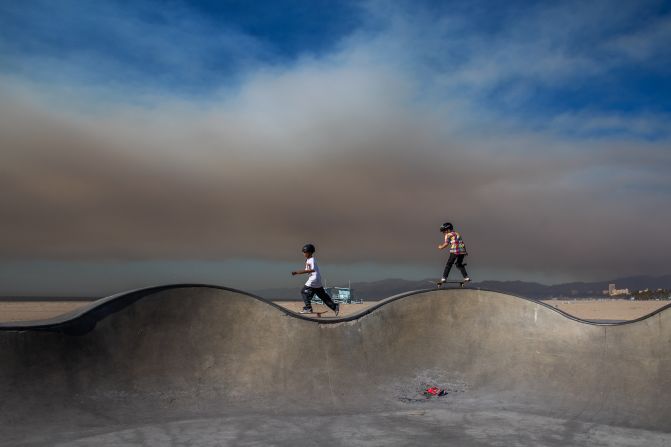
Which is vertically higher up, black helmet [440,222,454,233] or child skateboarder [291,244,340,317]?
black helmet [440,222,454,233]

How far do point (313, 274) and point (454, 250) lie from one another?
282 centimetres

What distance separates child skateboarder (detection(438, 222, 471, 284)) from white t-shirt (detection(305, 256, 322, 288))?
2404mm

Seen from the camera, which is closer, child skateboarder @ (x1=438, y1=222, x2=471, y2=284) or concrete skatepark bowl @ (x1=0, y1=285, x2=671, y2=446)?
concrete skatepark bowl @ (x1=0, y1=285, x2=671, y2=446)

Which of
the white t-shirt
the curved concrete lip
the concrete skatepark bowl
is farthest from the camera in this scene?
the white t-shirt

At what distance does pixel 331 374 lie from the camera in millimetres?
7332

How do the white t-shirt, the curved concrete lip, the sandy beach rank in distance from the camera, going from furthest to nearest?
the sandy beach → the white t-shirt → the curved concrete lip

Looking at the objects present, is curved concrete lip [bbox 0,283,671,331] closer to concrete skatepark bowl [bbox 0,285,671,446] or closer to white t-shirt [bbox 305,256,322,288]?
concrete skatepark bowl [bbox 0,285,671,446]

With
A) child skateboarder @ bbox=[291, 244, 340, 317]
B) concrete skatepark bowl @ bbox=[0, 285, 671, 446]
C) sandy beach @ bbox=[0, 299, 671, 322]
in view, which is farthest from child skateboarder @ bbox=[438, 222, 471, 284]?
sandy beach @ bbox=[0, 299, 671, 322]

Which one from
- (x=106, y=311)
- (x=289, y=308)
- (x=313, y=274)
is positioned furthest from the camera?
(x=289, y=308)

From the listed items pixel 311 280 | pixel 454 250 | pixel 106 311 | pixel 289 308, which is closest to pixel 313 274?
pixel 311 280

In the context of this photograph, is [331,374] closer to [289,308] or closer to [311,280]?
[311,280]

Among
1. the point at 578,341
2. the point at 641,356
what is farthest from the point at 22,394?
the point at 641,356

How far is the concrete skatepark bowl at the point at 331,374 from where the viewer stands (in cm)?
557

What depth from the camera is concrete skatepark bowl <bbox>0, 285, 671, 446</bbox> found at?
5574 mm
